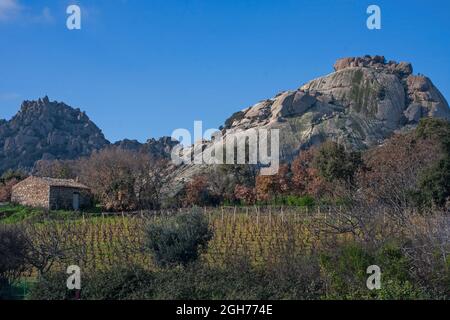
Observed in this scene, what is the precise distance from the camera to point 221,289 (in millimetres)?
12492

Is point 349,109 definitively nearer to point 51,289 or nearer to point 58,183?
point 58,183

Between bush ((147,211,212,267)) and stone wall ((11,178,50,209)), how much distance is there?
27.0 metres

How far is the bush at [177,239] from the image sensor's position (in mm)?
16688

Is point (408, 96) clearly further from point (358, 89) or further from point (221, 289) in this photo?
point (221, 289)

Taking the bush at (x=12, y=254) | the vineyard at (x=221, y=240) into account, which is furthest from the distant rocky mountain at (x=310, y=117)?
the bush at (x=12, y=254)

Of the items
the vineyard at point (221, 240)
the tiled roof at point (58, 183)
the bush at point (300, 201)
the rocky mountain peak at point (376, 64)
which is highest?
the rocky mountain peak at point (376, 64)

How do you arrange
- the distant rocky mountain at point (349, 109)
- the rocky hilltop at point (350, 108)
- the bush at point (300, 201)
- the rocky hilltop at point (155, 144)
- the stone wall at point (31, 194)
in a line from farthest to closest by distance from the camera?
the rocky hilltop at point (155, 144) → the rocky hilltop at point (350, 108) → the distant rocky mountain at point (349, 109) → the stone wall at point (31, 194) → the bush at point (300, 201)

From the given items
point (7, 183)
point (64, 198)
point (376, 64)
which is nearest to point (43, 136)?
point (7, 183)

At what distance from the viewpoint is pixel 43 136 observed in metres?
101

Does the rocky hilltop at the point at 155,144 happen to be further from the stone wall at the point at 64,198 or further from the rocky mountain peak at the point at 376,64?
the stone wall at the point at 64,198

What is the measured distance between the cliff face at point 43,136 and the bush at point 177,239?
8199 centimetres

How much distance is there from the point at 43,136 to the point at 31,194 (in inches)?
2366

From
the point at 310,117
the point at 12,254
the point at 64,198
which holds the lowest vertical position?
the point at 12,254

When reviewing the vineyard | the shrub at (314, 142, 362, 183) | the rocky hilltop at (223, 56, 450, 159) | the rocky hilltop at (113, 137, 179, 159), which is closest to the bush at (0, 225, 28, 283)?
the vineyard
